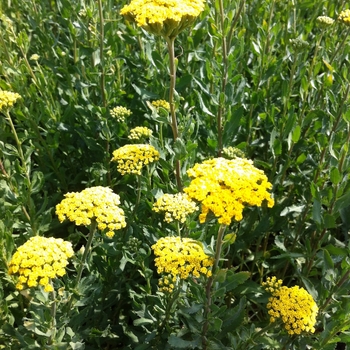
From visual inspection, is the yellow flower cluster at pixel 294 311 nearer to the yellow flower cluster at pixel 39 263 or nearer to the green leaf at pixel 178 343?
the green leaf at pixel 178 343

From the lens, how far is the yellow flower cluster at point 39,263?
2.28 metres

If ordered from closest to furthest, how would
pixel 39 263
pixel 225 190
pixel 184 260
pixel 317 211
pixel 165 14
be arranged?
1. pixel 225 190
2. pixel 39 263
3. pixel 184 260
4. pixel 165 14
5. pixel 317 211

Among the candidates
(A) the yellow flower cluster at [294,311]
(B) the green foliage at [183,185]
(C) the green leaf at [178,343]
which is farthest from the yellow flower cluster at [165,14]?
(C) the green leaf at [178,343]

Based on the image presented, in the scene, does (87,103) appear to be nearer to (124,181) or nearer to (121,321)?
(124,181)

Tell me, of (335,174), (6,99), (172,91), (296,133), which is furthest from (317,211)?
(6,99)

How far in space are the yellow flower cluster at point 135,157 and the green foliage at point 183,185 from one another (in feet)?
0.68

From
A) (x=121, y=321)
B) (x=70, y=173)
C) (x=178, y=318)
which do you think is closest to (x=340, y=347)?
(x=178, y=318)

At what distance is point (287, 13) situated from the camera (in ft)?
16.8

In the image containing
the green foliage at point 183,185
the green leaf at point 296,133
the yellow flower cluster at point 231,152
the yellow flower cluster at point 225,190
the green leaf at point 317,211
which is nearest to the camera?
the yellow flower cluster at point 225,190

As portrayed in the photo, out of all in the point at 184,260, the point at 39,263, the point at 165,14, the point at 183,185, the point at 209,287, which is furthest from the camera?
the point at 183,185

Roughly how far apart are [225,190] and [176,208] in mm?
633

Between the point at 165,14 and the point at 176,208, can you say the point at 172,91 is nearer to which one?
the point at 165,14

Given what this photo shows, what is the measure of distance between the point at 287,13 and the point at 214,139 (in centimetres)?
223

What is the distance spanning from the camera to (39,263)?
2.30m
